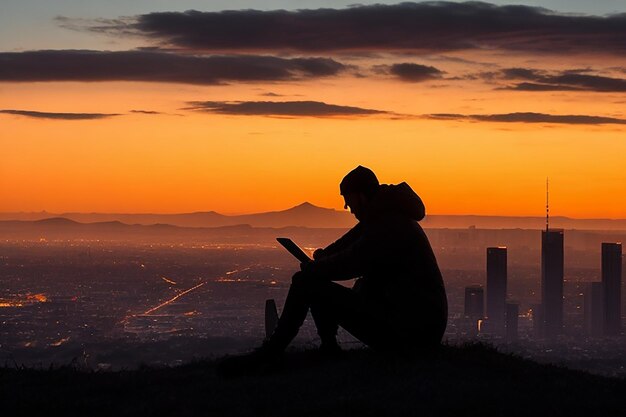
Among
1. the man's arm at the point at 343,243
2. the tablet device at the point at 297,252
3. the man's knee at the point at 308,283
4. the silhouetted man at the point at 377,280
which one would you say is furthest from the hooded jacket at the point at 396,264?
the man's arm at the point at 343,243

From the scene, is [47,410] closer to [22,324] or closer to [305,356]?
[305,356]

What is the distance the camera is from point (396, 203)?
1209cm

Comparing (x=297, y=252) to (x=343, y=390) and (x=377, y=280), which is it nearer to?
(x=377, y=280)

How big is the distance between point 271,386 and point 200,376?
4.94 ft

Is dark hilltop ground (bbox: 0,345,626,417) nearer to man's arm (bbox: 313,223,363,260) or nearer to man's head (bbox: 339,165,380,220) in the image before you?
A: man's arm (bbox: 313,223,363,260)

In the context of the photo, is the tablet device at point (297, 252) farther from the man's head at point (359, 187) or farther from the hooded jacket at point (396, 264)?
the man's head at point (359, 187)

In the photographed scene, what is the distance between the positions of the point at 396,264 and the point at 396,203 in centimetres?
72

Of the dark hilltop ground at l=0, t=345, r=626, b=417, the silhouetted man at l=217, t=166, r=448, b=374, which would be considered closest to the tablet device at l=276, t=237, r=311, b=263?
the silhouetted man at l=217, t=166, r=448, b=374

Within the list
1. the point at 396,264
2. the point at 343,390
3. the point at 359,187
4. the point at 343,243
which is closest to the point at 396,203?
the point at 359,187

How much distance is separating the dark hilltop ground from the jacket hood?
5.90 feet

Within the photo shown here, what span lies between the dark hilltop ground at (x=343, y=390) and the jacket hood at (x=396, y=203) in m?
1.80

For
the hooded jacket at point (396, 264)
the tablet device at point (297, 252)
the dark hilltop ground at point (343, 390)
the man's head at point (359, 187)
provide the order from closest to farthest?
1. the dark hilltop ground at point (343, 390)
2. the hooded jacket at point (396, 264)
3. the man's head at point (359, 187)
4. the tablet device at point (297, 252)

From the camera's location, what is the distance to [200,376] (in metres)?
13.0

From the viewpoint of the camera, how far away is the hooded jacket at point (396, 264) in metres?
12.0
